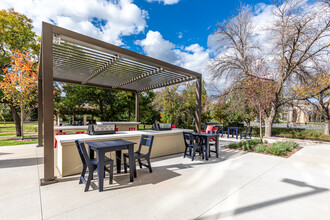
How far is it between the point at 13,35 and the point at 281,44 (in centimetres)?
1530

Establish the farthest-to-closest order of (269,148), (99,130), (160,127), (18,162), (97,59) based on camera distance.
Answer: (269,148) → (160,127) → (97,59) → (18,162) → (99,130)

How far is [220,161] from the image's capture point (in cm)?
480

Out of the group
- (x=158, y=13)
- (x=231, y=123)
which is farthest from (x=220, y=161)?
(x=158, y=13)

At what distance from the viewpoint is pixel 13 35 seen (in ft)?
29.9

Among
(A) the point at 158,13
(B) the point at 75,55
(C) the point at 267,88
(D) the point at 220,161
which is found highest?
(A) the point at 158,13

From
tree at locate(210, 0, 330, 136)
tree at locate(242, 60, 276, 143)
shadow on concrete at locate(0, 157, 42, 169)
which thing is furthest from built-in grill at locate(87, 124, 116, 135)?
tree at locate(210, 0, 330, 136)

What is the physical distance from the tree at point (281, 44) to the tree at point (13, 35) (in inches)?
467

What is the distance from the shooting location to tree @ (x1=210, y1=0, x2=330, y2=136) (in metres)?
7.57

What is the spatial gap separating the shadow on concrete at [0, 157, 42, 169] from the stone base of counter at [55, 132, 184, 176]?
0.56 metres

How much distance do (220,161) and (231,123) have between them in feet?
33.3

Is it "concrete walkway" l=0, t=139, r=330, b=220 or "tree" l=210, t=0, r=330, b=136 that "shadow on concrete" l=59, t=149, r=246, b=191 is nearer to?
"concrete walkway" l=0, t=139, r=330, b=220

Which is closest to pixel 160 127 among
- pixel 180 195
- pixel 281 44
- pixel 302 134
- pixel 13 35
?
pixel 180 195

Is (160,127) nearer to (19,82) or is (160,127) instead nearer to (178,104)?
(178,104)

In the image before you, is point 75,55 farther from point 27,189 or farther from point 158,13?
point 158,13
